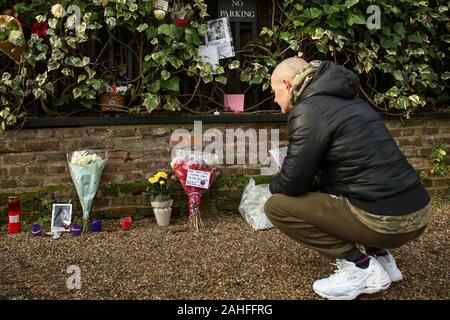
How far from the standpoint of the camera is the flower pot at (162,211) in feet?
12.7

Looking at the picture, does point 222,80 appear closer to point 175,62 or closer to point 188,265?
point 175,62

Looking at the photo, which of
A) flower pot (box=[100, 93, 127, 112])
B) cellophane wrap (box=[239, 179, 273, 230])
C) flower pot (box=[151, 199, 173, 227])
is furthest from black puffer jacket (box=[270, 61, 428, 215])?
flower pot (box=[100, 93, 127, 112])

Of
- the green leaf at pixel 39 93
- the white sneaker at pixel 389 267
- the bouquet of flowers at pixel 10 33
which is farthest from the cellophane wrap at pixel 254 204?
the bouquet of flowers at pixel 10 33

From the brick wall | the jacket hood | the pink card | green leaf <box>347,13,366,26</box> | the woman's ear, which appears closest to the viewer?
the jacket hood

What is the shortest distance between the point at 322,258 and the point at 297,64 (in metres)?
1.27

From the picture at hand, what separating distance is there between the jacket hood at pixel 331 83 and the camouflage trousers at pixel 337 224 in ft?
1.73

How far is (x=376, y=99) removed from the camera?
4.46 metres

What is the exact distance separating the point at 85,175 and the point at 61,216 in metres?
0.39

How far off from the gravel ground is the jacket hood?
1070 millimetres

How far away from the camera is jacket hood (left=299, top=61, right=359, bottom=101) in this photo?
2.44 m

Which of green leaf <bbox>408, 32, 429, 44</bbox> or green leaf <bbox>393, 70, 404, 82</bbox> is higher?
green leaf <bbox>408, 32, 429, 44</bbox>

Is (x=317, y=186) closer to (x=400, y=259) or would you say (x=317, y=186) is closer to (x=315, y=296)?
(x=315, y=296)

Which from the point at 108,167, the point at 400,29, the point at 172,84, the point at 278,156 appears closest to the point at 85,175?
the point at 108,167

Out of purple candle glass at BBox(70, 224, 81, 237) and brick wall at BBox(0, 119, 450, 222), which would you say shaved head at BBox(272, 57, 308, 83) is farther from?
purple candle glass at BBox(70, 224, 81, 237)
